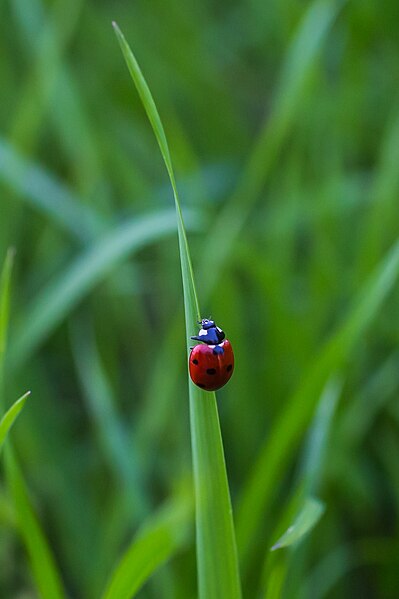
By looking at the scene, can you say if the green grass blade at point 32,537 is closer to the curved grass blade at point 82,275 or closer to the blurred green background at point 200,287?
the blurred green background at point 200,287

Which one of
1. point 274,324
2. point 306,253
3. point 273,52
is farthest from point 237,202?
point 273,52

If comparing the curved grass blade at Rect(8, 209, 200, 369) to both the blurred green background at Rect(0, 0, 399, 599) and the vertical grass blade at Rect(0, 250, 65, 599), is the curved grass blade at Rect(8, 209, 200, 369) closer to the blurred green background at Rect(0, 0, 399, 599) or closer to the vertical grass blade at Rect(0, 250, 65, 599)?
the blurred green background at Rect(0, 0, 399, 599)

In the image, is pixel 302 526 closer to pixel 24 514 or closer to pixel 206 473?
pixel 206 473

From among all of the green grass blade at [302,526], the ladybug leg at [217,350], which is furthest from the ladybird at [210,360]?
the green grass blade at [302,526]

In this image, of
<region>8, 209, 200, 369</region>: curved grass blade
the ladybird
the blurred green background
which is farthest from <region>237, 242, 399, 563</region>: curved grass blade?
<region>8, 209, 200, 369</region>: curved grass blade

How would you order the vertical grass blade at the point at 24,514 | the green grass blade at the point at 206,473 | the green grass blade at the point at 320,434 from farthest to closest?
the green grass blade at the point at 320,434 < the vertical grass blade at the point at 24,514 < the green grass blade at the point at 206,473

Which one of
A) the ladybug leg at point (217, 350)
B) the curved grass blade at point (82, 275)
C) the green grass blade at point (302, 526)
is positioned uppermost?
the curved grass blade at point (82, 275)

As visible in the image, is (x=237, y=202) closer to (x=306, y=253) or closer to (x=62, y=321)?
(x=306, y=253)
